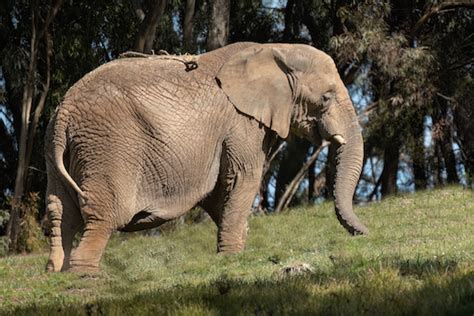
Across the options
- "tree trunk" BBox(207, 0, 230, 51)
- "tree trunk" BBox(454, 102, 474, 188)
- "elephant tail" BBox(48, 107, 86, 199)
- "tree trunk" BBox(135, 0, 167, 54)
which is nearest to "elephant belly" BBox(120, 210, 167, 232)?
"elephant tail" BBox(48, 107, 86, 199)

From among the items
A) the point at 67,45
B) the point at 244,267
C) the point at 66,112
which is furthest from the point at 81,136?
the point at 67,45

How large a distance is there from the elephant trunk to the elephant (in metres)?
0.01

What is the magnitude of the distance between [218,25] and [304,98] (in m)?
10.3

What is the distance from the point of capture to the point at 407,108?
25562mm

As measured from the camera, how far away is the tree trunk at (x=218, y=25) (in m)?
22.8

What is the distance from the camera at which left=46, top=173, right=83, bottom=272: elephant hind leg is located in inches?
470

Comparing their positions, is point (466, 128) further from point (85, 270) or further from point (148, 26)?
Result: point (85, 270)

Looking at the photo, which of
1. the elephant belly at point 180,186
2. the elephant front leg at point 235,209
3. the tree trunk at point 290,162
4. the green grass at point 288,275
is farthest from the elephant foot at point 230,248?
the tree trunk at point 290,162

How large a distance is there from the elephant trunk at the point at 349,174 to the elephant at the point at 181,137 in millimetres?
15

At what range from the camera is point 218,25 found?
23.0 metres

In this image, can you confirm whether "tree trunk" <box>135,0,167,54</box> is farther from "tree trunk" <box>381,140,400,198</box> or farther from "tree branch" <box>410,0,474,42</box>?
"tree trunk" <box>381,140,400,198</box>

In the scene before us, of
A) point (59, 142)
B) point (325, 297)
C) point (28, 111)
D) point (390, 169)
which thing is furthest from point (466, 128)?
point (325, 297)

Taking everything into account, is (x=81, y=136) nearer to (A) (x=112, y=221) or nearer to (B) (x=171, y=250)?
(A) (x=112, y=221)

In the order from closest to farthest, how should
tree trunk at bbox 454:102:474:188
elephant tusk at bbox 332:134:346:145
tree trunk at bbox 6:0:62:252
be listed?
1. elephant tusk at bbox 332:134:346:145
2. tree trunk at bbox 6:0:62:252
3. tree trunk at bbox 454:102:474:188
